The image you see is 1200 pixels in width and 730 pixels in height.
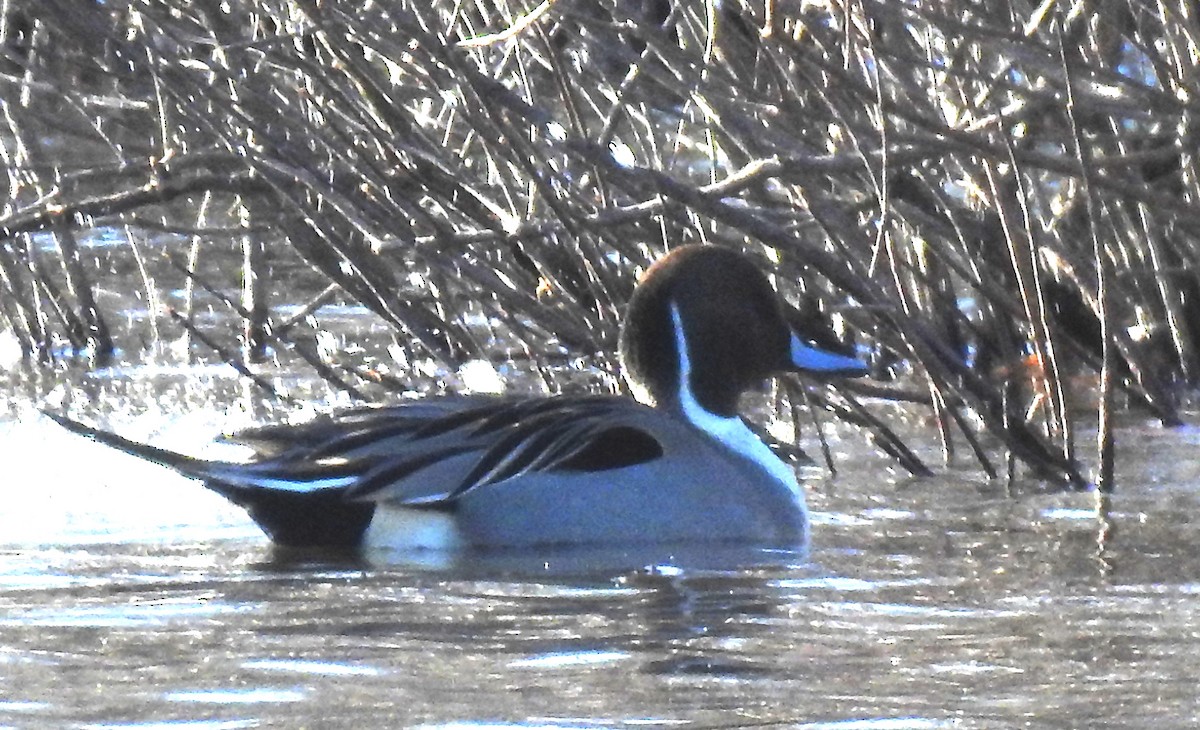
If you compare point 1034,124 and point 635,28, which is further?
point 1034,124

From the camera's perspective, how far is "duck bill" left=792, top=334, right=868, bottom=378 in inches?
262

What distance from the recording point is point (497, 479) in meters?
6.06

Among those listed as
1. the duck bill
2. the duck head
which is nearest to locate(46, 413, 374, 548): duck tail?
the duck head

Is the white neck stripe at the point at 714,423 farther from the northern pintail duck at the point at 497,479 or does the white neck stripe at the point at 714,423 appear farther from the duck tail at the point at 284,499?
the duck tail at the point at 284,499

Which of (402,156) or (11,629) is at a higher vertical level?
(402,156)

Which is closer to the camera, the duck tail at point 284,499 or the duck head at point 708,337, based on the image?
the duck tail at point 284,499

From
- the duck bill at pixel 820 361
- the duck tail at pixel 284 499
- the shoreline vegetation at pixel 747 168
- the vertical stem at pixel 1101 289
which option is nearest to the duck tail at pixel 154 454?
the duck tail at pixel 284 499

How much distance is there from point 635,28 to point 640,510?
3.55ft

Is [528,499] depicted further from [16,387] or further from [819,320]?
[16,387]

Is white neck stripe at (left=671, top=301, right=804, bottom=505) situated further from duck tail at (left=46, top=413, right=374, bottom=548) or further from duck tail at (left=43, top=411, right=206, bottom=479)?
duck tail at (left=43, top=411, right=206, bottom=479)

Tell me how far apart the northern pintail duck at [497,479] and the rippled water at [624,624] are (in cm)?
15

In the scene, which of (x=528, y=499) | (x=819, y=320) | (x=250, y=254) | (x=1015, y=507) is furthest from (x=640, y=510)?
(x=250, y=254)

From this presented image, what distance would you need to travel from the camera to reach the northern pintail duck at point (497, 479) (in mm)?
6016

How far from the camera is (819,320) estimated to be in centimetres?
789
